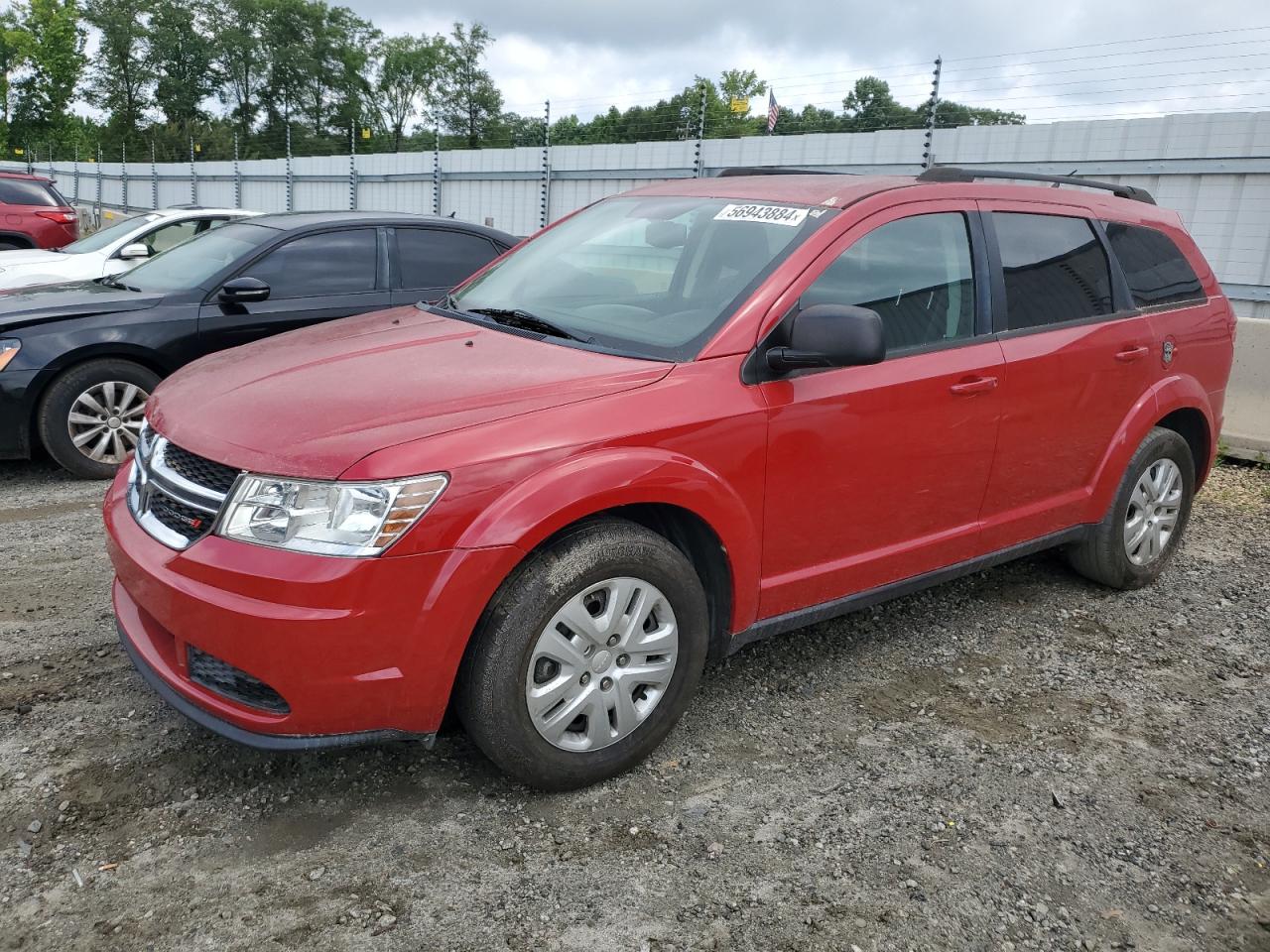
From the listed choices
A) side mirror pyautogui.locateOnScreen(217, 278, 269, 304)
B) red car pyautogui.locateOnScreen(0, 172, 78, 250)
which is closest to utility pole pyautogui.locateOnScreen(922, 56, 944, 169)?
side mirror pyautogui.locateOnScreen(217, 278, 269, 304)

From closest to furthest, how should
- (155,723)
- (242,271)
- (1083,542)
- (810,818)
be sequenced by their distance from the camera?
(810,818) < (155,723) < (1083,542) < (242,271)

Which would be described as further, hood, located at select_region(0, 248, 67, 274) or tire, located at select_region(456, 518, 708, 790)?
hood, located at select_region(0, 248, 67, 274)

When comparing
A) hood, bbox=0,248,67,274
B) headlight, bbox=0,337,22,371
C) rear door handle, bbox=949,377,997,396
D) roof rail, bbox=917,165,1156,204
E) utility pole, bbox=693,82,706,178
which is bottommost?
headlight, bbox=0,337,22,371

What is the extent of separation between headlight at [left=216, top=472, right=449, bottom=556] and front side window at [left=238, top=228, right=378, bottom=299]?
4.16m

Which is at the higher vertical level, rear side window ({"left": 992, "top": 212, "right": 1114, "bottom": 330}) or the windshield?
rear side window ({"left": 992, "top": 212, "right": 1114, "bottom": 330})

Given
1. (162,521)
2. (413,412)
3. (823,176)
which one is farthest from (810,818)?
(823,176)

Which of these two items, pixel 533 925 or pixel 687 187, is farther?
pixel 687 187

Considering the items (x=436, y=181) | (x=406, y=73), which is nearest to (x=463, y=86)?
(x=406, y=73)

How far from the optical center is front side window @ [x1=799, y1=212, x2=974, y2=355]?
10.9 feet

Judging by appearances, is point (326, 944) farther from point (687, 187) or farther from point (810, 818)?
point (687, 187)

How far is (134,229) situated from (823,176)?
7946 millimetres

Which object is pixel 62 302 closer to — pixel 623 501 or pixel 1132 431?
pixel 623 501

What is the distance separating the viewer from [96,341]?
225 inches

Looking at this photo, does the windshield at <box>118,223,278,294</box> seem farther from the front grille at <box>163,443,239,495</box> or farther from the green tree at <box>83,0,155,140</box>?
the green tree at <box>83,0,155,140</box>
